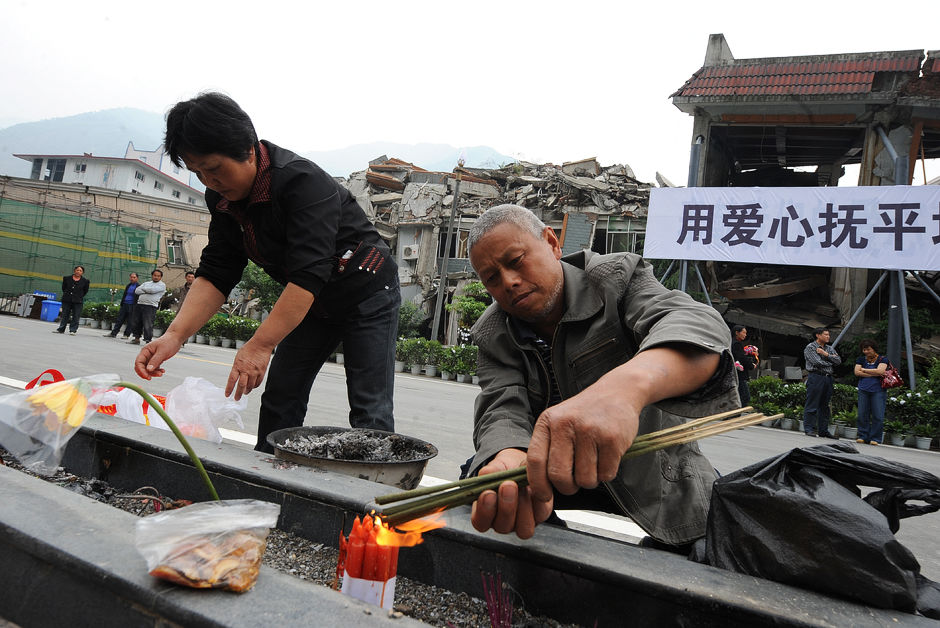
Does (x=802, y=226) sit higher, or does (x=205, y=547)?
(x=802, y=226)

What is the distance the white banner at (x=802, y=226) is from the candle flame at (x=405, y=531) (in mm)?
12118

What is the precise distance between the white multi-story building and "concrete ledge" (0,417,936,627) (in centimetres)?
4380

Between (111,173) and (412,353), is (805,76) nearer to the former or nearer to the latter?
(412,353)

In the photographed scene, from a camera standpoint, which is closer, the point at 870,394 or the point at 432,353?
the point at 870,394

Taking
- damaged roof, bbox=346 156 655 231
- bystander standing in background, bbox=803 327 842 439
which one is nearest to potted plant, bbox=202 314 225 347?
damaged roof, bbox=346 156 655 231

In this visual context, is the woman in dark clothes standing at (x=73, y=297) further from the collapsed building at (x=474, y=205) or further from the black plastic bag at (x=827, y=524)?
the black plastic bag at (x=827, y=524)

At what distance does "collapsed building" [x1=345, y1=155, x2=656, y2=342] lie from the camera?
20.4 m

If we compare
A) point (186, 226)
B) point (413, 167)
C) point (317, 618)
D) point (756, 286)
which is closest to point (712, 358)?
point (317, 618)

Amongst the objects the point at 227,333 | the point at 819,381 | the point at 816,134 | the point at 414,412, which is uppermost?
the point at 816,134

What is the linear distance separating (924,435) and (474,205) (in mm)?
17134

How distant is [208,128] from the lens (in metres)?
1.86

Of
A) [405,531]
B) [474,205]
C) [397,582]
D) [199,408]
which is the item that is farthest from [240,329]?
[405,531]

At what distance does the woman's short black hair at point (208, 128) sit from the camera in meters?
1.85

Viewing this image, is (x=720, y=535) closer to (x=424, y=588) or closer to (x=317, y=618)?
(x=424, y=588)
